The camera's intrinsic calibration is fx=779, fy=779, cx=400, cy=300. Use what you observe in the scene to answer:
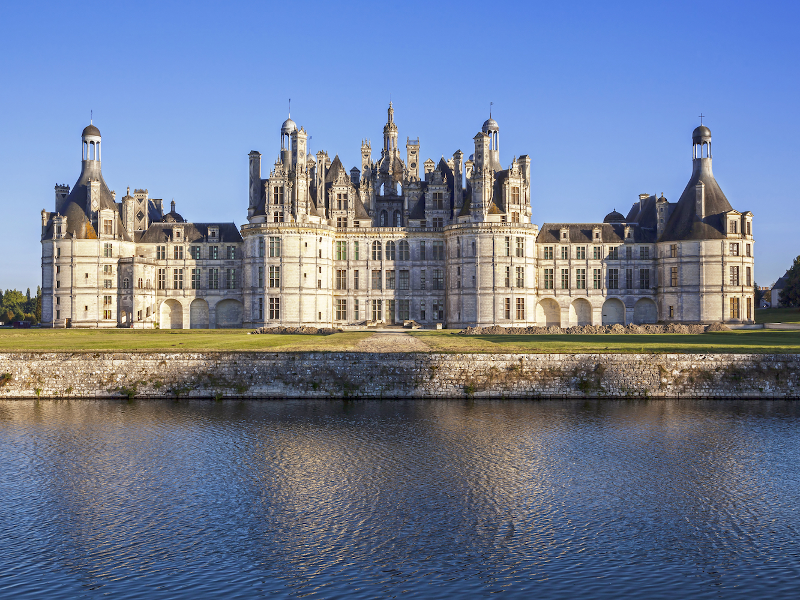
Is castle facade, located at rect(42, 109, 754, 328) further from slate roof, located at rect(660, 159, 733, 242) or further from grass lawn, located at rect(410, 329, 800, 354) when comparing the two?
grass lawn, located at rect(410, 329, 800, 354)

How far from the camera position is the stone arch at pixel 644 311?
8731 centimetres

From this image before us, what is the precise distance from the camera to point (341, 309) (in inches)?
3423

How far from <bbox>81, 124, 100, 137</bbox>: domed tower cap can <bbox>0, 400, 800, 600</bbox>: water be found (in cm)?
5786

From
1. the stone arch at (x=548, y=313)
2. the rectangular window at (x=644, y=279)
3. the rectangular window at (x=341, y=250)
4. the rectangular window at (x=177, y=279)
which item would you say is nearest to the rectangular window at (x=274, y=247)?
the rectangular window at (x=341, y=250)

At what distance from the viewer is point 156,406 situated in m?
40.2

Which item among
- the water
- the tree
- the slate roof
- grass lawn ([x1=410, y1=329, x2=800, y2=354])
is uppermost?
the slate roof

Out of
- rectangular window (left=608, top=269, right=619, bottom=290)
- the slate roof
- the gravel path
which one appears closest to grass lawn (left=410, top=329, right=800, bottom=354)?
the gravel path

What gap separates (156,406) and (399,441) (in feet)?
50.3

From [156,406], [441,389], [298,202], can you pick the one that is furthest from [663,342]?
[298,202]

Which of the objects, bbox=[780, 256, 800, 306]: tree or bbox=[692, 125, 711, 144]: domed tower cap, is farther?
bbox=[780, 256, 800, 306]: tree

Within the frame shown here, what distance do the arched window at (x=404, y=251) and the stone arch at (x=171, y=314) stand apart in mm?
25976

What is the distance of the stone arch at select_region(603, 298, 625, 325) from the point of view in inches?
3462

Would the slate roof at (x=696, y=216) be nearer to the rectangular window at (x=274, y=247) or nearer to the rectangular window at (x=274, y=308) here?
the rectangular window at (x=274, y=247)

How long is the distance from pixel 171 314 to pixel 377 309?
2393 centimetres
